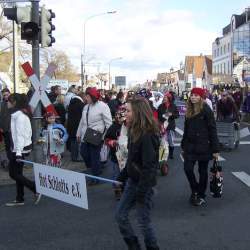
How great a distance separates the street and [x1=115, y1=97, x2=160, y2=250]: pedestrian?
72 cm

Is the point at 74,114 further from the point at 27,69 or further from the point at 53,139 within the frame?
the point at 53,139

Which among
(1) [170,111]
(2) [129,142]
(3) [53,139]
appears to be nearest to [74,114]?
(1) [170,111]

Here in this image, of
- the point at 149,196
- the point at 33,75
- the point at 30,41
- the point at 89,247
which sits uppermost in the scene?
the point at 30,41

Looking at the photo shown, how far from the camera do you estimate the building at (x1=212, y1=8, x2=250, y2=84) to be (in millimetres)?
66494

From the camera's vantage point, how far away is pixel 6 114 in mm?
10688

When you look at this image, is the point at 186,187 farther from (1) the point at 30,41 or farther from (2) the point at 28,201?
(1) the point at 30,41

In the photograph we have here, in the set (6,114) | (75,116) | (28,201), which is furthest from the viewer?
(75,116)

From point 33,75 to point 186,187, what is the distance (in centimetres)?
369

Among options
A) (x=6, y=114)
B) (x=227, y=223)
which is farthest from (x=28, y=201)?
(x=227, y=223)

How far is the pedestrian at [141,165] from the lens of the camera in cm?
521

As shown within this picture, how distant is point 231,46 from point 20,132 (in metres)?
82.4

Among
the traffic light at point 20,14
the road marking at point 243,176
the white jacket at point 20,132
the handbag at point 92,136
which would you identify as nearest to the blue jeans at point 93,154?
the handbag at point 92,136

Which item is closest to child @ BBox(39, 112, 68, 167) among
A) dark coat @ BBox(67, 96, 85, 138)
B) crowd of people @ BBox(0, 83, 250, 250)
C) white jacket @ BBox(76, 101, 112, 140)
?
crowd of people @ BBox(0, 83, 250, 250)

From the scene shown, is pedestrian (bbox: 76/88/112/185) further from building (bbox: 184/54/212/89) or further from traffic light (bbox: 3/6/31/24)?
building (bbox: 184/54/212/89)
